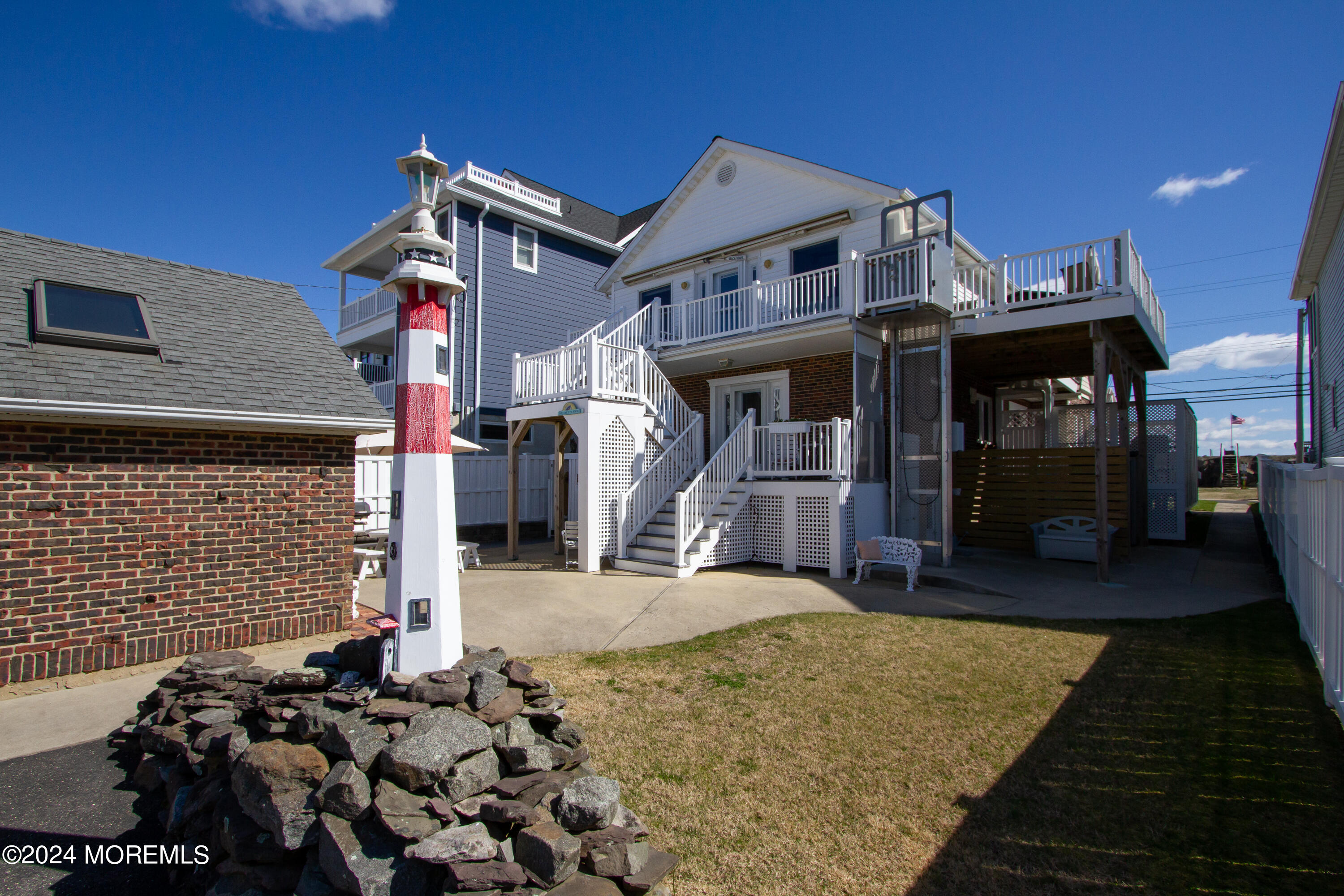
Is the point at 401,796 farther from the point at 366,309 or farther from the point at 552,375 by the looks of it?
the point at 366,309

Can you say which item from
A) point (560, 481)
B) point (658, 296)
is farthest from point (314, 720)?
point (658, 296)

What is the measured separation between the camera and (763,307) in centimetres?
1297

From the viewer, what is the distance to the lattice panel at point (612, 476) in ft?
36.9

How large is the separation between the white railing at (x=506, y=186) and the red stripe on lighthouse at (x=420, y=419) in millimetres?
14888

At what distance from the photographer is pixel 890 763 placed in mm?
4070

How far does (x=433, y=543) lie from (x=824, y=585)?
23.5 feet

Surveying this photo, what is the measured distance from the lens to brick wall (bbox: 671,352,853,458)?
1255cm

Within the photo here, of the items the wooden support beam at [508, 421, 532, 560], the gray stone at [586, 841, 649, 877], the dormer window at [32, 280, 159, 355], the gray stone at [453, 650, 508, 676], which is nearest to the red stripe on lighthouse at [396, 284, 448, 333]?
the gray stone at [453, 650, 508, 676]

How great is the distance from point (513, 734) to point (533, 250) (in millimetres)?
17398

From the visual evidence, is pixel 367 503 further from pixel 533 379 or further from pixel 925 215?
pixel 925 215

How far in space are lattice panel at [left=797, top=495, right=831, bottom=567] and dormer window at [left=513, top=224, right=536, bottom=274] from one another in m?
11.6

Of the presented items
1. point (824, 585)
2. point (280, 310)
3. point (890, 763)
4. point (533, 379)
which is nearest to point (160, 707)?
point (890, 763)

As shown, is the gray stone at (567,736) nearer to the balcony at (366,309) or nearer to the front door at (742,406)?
the front door at (742,406)

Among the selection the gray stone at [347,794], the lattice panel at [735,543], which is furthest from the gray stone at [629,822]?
the lattice panel at [735,543]
